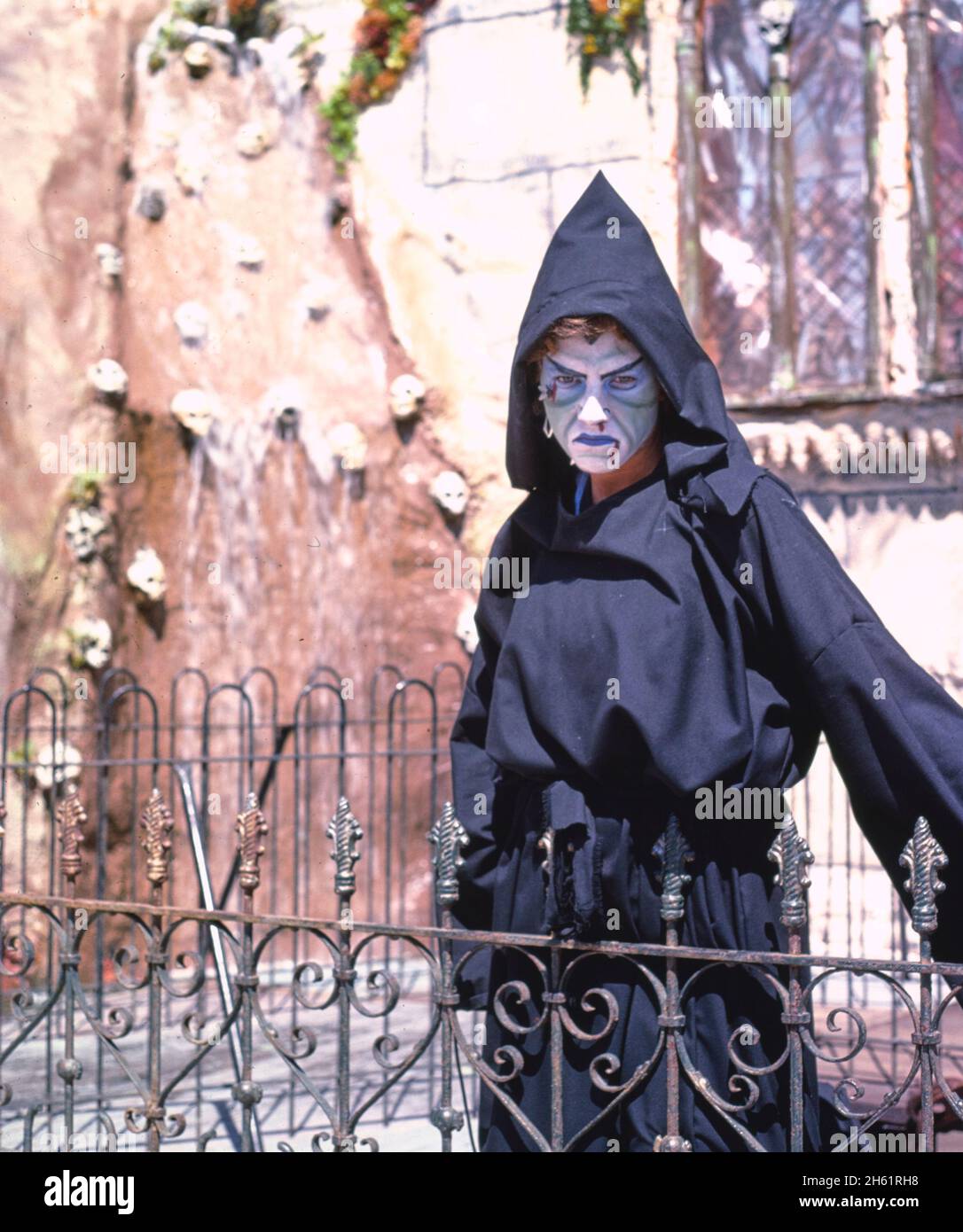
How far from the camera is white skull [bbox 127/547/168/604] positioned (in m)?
8.15

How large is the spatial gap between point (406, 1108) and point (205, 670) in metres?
3.81

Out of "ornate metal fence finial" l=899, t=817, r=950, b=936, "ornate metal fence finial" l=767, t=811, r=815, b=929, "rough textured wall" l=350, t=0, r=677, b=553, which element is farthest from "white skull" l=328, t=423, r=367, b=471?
"ornate metal fence finial" l=899, t=817, r=950, b=936

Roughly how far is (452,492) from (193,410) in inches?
57.7

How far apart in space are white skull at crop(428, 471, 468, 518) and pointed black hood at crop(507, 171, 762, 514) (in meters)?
5.24

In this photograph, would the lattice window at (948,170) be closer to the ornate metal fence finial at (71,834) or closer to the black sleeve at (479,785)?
the black sleeve at (479,785)

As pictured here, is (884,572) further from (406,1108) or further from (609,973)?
(609,973)

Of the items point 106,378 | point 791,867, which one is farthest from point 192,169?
point 791,867

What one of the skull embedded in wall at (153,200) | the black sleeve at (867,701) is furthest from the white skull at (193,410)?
the black sleeve at (867,701)

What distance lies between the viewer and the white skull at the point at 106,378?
8102mm

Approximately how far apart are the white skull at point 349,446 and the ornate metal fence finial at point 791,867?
239 inches

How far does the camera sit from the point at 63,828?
3.39m

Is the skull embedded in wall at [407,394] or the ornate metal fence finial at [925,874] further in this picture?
the skull embedded in wall at [407,394]

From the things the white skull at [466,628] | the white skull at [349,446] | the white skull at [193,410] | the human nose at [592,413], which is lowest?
the human nose at [592,413]
